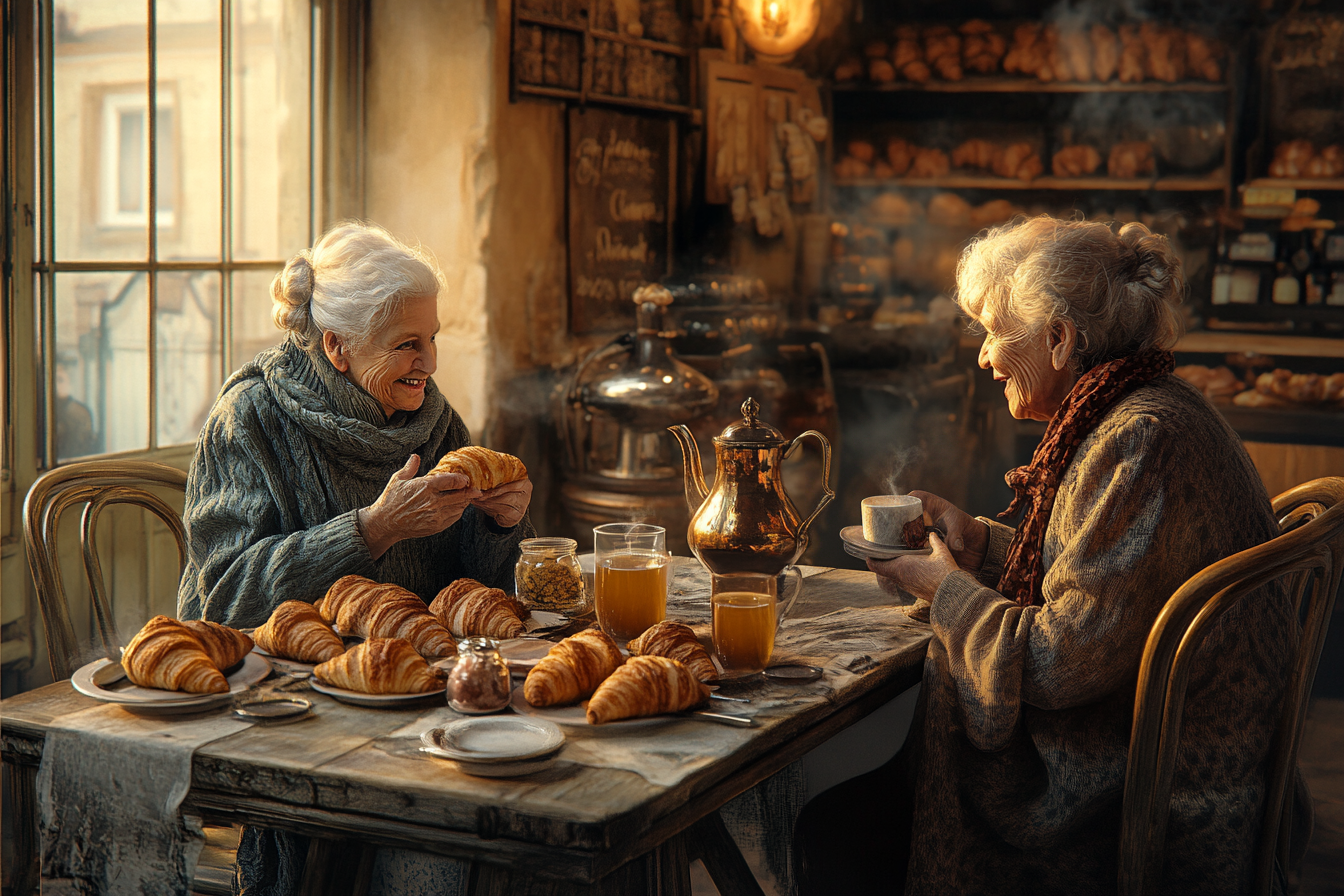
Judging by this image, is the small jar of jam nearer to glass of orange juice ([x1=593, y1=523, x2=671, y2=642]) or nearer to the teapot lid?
glass of orange juice ([x1=593, y1=523, x2=671, y2=642])

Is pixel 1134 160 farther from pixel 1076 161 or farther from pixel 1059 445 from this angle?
pixel 1059 445

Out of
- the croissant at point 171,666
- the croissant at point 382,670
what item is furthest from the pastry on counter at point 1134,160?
the croissant at point 171,666

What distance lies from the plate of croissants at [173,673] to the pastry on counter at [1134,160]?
4764mm

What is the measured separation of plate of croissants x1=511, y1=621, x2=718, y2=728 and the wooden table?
47 mm

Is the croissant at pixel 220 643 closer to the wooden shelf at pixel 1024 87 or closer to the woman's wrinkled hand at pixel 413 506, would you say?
the woman's wrinkled hand at pixel 413 506

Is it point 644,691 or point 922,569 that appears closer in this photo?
point 644,691

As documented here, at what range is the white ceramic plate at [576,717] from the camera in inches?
57.5

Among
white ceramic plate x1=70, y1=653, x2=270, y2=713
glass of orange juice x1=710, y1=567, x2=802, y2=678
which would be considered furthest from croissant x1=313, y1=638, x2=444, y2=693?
glass of orange juice x1=710, y1=567, x2=802, y2=678

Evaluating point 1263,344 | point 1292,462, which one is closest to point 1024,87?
point 1263,344

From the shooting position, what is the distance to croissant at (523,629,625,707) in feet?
4.97

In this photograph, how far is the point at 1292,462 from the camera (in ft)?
16.0

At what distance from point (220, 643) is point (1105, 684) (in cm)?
117

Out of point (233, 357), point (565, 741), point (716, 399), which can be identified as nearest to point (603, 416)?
point (716, 399)

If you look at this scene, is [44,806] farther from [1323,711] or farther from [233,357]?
[1323,711]
